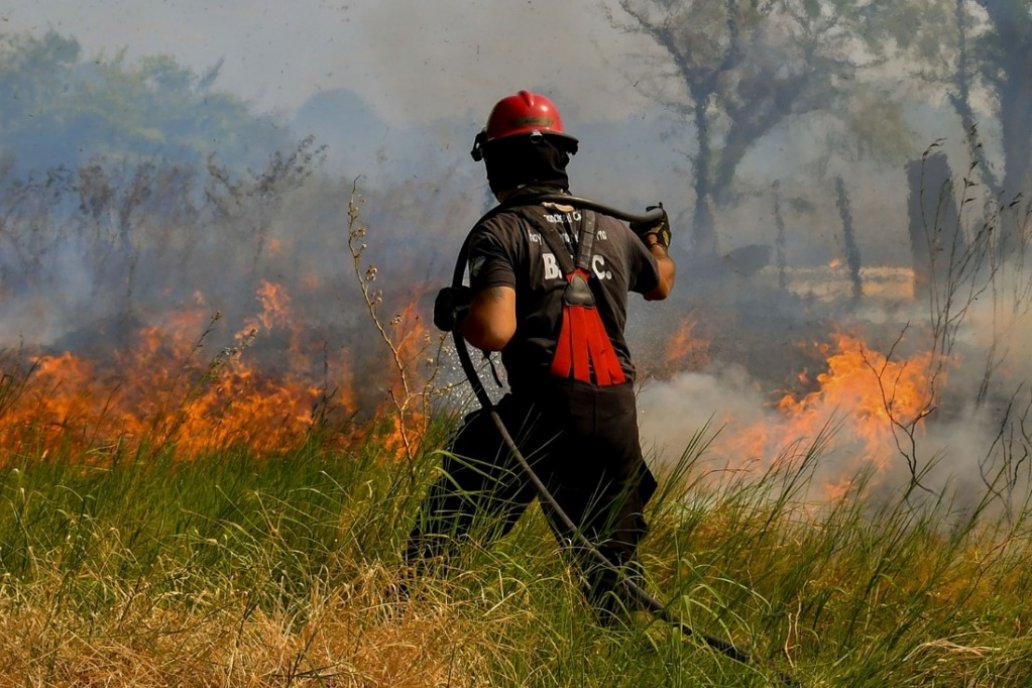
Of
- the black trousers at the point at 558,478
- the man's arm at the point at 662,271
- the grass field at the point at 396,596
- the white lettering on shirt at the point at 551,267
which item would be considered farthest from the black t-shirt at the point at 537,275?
the grass field at the point at 396,596

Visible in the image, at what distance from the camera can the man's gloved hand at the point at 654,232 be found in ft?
14.5

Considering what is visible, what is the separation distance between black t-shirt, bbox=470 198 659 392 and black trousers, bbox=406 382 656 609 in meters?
0.10

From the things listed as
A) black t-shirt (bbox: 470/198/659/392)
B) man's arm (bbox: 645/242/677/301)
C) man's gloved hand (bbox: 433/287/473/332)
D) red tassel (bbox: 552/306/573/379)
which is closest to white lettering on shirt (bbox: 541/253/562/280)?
black t-shirt (bbox: 470/198/659/392)

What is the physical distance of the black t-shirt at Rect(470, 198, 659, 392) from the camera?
386 centimetres

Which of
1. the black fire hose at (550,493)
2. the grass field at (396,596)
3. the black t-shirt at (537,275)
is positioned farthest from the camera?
the black t-shirt at (537,275)

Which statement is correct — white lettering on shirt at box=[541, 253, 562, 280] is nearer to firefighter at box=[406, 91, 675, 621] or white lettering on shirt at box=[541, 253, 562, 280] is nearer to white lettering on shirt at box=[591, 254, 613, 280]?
firefighter at box=[406, 91, 675, 621]

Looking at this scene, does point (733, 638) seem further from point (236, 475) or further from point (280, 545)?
point (236, 475)

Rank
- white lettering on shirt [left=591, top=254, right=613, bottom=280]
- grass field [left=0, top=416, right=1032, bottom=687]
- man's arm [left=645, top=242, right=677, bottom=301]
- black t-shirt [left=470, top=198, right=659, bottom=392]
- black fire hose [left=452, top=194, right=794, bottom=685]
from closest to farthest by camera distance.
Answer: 1. grass field [left=0, top=416, right=1032, bottom=687]
2. black fire hose [left=452, top=194, right=794, bottom=685]
3. black t-shirt [left=470, top=198, right=659, bottom=392]
4. white lettering on shirt [left=591, top=254, right=613, bottom=280]
5. man's arm [left=645, top=242, right=677, bottom=301]

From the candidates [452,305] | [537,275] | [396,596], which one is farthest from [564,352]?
[396,596]

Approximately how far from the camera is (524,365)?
394 cm

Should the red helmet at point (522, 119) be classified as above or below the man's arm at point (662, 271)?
above

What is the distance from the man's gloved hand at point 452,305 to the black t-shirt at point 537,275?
6 centimetres

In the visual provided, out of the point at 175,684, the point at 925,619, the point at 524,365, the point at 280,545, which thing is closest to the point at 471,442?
the point at 524,365

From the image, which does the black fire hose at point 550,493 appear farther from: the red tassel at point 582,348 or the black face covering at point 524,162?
the red tassel at point 582,348
